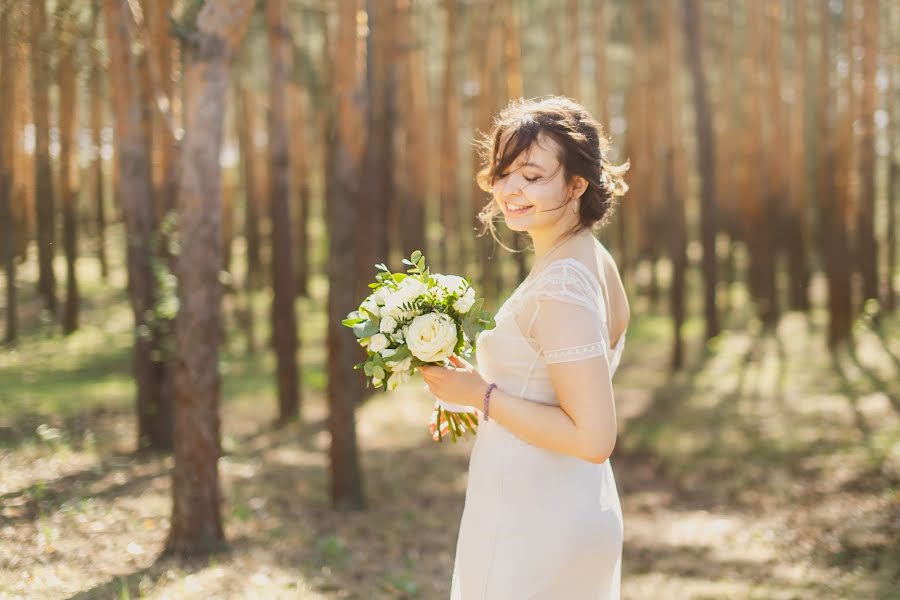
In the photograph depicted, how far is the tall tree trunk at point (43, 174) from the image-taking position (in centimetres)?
1270

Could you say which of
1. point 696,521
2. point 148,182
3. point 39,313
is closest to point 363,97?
point 148,182

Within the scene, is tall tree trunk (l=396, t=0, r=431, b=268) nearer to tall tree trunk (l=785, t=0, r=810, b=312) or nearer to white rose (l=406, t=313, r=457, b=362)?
tall tree trunk (l=785, t=0, r=810, b=312)

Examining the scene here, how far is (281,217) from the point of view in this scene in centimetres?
1106

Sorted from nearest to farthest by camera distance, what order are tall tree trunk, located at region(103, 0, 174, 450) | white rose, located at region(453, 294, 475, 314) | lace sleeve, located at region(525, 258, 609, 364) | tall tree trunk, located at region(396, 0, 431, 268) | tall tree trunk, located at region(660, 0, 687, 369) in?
1. lace sleeve, located at region(525, 258, 609, 364)
2. white rose, located at region(453, 294, 475, 314)
3. tall tree trunk, located at region(103, 0, 174, 450)
4. tall tree trunk, located at region(660, 0, 687, 369)
5. tall tree trunk, located at region(396, 0, 431, 268)

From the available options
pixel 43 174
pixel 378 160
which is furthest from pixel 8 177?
pixel 378 160

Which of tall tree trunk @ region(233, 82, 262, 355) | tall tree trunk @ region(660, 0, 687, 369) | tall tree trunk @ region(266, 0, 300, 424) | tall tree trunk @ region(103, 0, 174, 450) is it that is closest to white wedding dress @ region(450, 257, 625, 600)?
tall tree trunk @ region(103, 0, 174, 450)

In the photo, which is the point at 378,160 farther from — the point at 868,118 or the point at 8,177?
the point at 868,118

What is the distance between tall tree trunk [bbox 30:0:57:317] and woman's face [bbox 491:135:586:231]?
974cm

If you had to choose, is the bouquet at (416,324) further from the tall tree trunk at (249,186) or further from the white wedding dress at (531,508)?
the tall tree trunk at (249,186)

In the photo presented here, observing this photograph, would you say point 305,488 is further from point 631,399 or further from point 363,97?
point 631,399

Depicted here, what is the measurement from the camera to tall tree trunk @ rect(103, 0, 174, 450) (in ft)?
26.7

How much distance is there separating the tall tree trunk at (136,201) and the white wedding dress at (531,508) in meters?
5.83

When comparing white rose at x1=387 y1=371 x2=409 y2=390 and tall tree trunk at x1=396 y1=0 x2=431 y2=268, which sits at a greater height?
tall tree trunk at x1=396 y1=0 x2=431 y2=268

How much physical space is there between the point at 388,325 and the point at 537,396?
0.47m
